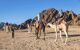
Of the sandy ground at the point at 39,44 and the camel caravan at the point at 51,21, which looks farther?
the camel caravan at the point at 51,21

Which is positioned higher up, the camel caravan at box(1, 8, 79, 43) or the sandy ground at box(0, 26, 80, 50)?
the camel caravan at box(1, 8, 79, 43)

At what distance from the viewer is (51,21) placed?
37.4 metres

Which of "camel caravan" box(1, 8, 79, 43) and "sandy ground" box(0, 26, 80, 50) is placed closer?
"sandy ground" box(0, 26, 80, 50)

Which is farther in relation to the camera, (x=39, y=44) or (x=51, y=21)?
(x=51, y=21)

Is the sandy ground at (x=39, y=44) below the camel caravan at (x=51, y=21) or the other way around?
below

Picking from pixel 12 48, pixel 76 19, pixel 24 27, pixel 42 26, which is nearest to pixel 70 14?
pixel 76 19

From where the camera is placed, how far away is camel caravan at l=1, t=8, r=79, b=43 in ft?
91.7

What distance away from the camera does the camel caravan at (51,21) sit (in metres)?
27.9

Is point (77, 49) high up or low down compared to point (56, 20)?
down

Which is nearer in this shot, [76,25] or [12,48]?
[12,48]

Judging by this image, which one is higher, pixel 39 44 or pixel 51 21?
pixel 51 21

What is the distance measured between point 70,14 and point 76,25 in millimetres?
3639

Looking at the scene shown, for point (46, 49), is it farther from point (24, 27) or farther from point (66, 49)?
point (24, 27)

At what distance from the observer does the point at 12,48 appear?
23.2 meters
